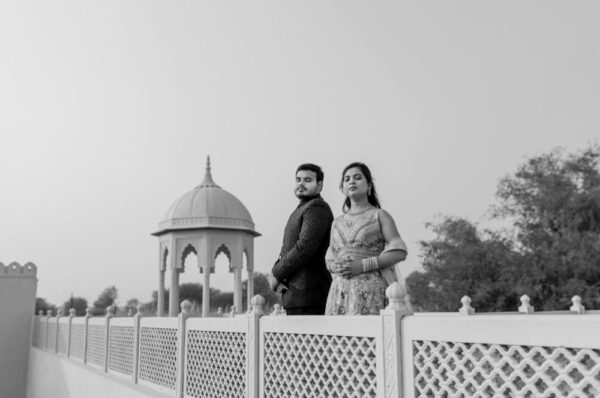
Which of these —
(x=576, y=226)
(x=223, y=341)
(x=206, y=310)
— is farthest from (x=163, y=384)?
(x=576, y=226)

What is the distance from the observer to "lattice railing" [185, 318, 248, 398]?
4.75 m

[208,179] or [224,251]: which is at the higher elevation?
[208,179]

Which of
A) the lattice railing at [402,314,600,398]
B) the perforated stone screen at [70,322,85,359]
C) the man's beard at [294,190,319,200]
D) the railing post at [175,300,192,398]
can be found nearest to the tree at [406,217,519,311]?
the perforated stone screen at [70,322,85,359]

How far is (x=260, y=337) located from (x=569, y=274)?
572 inches

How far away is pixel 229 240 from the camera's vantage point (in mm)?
13125

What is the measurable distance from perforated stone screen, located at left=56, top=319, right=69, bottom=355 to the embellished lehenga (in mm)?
9327

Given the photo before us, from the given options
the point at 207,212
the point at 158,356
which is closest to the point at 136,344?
the point at 158,356

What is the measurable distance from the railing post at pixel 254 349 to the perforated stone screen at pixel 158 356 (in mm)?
1828

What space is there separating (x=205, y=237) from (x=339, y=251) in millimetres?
9251

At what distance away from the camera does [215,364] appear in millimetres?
5199

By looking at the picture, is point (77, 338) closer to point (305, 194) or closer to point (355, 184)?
point (305, 194)

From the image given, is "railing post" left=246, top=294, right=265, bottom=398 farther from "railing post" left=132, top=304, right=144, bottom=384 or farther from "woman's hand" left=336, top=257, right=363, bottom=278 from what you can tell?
"railing post" left=132, top=304, right=144, bottom=384

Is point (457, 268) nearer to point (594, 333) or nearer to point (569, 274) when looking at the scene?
point (569, 274)

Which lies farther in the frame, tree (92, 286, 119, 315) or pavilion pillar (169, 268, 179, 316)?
tree (92, 286, 119, 315)
